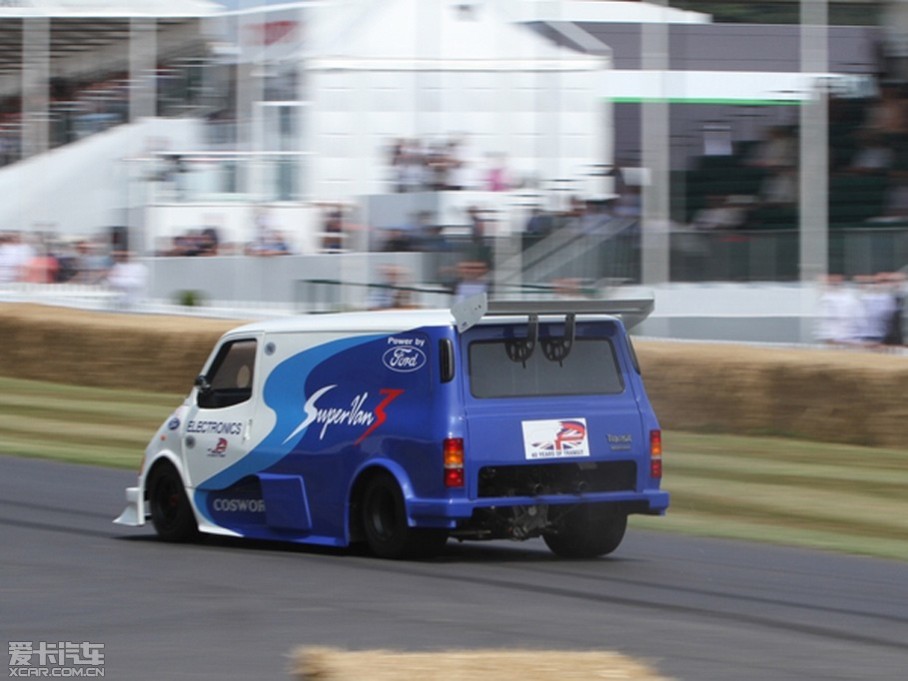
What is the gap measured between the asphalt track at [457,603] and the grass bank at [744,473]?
0.95 meters

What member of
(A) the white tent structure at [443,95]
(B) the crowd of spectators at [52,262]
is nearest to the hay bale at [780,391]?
(A) the white tent structure at [443,95]

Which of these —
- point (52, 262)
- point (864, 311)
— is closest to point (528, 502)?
point (864, 311)

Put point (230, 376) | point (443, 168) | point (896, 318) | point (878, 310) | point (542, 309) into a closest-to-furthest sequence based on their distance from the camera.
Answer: point (542, 309), point (230, 376), point (896, 318), point (878, 310), point (443, 168)

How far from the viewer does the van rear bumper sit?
957 cm

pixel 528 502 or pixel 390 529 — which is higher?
pixel 528 502

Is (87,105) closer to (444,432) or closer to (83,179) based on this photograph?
(83,179)

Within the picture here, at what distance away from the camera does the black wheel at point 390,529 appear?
985 cm

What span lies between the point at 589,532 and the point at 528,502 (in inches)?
30.4

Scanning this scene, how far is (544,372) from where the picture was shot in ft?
33.4

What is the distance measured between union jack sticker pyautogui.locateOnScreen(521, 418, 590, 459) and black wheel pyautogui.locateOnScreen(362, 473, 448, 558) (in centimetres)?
73

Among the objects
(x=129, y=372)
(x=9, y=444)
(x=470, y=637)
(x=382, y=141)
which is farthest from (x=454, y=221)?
(x=470, y=637)

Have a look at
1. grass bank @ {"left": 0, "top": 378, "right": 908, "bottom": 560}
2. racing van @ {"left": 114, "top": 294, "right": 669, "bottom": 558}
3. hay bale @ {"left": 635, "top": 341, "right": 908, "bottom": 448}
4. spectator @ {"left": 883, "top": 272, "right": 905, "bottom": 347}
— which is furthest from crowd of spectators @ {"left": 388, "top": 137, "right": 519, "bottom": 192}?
racing van @ {"left": 114, "top": 294, "right": 669, "bottom": 558}

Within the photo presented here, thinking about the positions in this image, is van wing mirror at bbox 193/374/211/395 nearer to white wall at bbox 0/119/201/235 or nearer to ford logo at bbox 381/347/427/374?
ford logo at bbox 381/347/427/374

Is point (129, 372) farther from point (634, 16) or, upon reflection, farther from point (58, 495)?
point (634, 16)
